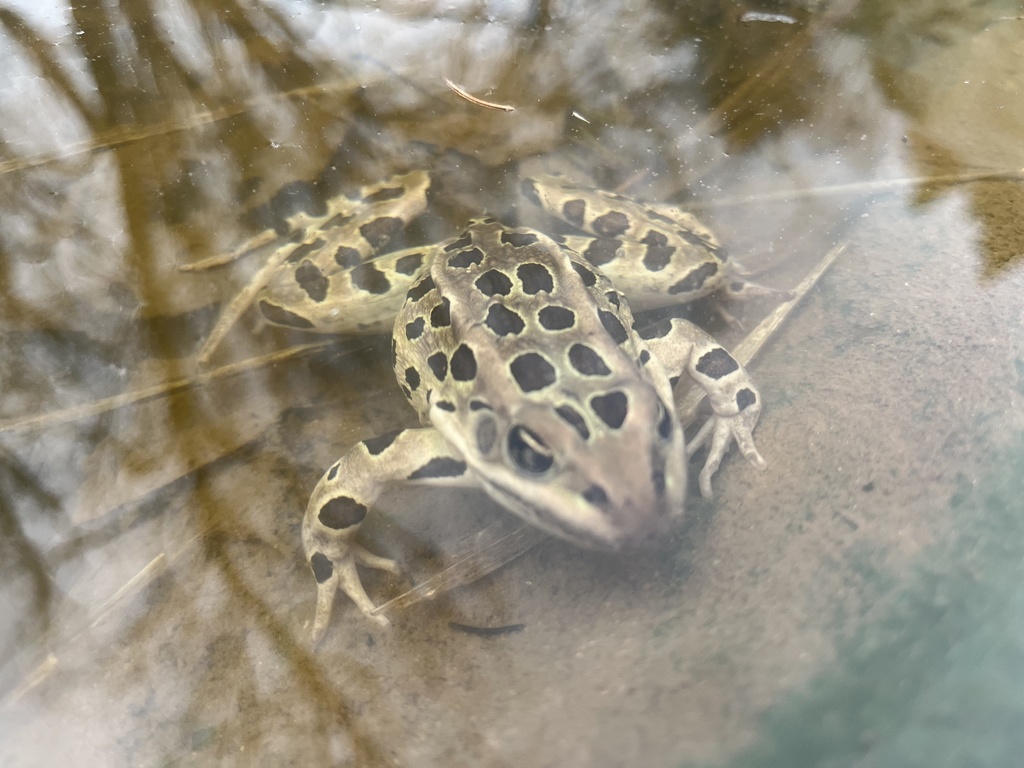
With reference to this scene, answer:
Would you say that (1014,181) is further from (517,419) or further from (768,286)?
(517,419)

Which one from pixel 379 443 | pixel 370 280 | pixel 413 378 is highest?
pixel 370 280

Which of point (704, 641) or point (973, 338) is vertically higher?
point (973, 338)

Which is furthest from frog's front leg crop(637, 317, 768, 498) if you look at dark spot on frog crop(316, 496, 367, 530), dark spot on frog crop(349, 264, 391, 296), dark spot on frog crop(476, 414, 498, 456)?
dark spot on frog crop(316, 496, 367, 530)

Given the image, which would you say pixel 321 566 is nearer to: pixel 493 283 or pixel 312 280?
pixel 493 283

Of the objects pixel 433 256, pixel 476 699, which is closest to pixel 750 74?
pixel 433 256

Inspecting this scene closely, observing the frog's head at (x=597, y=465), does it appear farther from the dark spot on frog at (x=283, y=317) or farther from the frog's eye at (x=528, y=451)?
the dark spot on frog at (x=283, y=317)

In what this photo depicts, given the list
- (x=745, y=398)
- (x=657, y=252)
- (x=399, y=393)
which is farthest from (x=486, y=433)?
(x=657, y=252)
